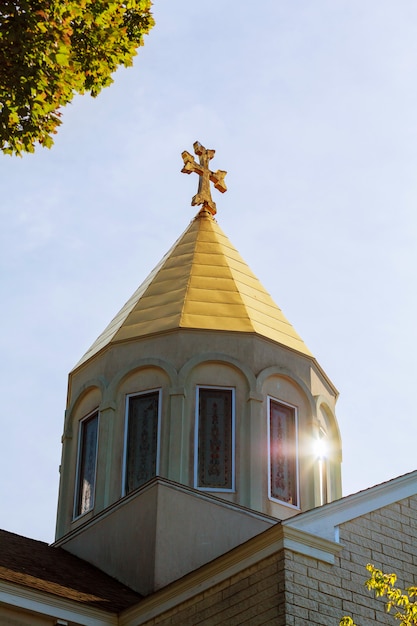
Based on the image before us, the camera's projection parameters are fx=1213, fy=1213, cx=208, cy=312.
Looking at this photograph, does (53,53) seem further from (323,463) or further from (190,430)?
(323,463)

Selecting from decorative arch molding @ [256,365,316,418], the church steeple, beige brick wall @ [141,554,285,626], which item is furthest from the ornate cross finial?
beige brick wall @ [141,554,285,626]

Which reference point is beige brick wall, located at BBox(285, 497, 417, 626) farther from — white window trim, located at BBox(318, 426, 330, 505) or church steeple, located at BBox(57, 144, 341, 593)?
white window trim, located at BBox(318, 426, 330, 505)

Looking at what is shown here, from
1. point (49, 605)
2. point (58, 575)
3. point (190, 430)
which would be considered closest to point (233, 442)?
point (190, 430)

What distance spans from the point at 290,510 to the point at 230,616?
5.43 meters

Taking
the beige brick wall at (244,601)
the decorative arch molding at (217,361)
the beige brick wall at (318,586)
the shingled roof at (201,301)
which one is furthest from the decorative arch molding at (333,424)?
the beige brick wall at (244,601)

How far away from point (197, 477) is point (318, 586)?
214 inches

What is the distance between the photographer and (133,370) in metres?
20.6

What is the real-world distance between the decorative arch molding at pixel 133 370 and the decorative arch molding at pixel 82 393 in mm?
150

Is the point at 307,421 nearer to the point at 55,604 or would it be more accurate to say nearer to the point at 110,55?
the point at 55,604

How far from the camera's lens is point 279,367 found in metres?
20.8

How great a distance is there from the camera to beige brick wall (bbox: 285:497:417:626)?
546 inches

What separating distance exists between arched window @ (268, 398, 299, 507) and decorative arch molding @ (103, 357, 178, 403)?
71.8 inches

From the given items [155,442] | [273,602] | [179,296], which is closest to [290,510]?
[155,442]

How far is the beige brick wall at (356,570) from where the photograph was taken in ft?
45.5
